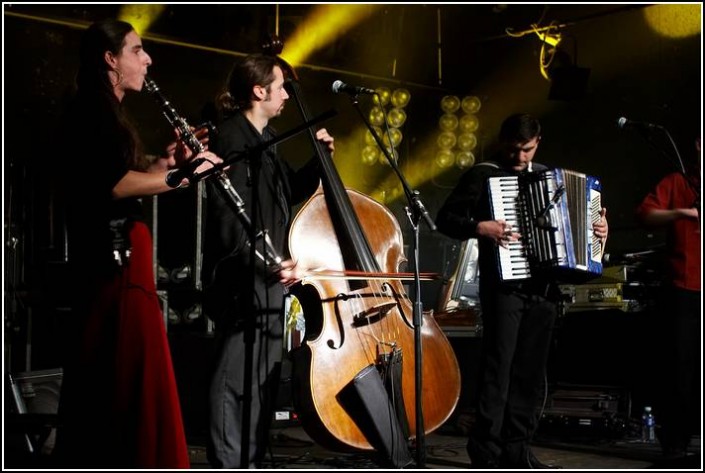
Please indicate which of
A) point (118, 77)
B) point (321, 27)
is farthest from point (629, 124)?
point (321, 27)

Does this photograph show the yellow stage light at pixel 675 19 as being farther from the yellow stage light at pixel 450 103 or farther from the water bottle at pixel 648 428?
the water bottle at pixel 648 428

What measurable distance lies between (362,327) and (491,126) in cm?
702

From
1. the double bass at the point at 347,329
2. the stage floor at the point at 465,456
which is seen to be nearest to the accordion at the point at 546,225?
the double bass at the point at 347,329

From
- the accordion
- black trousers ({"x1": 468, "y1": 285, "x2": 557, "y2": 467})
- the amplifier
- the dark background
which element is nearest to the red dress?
black trousers ({"x1": 468, "y1": 285, "x2": 557, "y2": 467})

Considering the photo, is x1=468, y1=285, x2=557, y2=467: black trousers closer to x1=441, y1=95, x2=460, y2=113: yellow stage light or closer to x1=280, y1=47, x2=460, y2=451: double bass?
x1=280, y1=47, x2=460, y2=451: double bass

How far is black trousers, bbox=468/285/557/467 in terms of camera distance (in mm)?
4320

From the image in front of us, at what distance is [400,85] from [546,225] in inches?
248

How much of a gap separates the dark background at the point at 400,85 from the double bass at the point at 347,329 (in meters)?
2.68

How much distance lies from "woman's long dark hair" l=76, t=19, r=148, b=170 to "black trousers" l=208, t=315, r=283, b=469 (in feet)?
2.72

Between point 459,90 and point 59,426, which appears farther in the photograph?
point 459,90

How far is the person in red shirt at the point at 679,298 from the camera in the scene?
488 centimetres

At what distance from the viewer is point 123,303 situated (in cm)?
278

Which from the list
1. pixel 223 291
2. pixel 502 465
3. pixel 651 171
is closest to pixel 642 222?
pixel 502 465

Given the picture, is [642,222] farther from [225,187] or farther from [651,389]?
[225,187]
